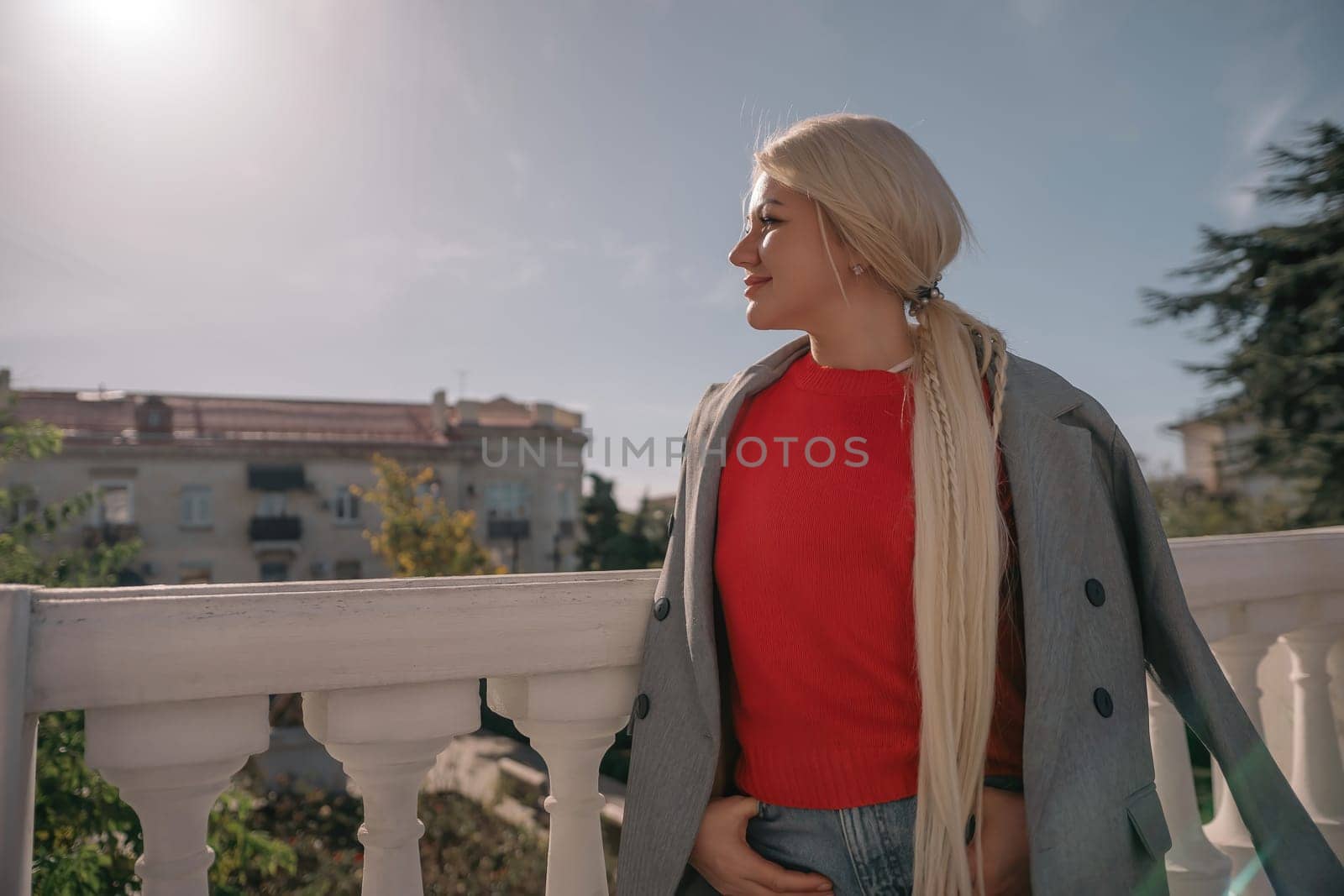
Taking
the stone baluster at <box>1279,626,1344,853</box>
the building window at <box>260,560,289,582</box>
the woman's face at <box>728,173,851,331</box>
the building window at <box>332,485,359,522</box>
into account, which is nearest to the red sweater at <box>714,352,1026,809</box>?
the woman's face at <box>728,173,851,331</box>

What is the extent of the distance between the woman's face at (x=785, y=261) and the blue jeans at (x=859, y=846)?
0.83 metres

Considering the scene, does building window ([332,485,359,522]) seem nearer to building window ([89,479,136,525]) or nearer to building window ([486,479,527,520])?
building window ([486,479,527,520])

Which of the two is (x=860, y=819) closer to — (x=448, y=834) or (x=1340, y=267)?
(x=448, y=834)

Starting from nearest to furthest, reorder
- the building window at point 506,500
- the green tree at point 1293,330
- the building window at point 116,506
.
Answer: the green tree at point 1293,330 < the building window at point 116,506 < the building window at point 506,500

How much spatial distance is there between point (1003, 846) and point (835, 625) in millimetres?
414

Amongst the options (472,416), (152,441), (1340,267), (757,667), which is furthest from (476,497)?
(757,667)

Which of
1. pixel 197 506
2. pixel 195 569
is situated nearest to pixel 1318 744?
pixel 197 506

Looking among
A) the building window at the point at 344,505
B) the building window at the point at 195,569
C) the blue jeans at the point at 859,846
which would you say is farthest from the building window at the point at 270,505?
the blue jeans at the point at 859,846

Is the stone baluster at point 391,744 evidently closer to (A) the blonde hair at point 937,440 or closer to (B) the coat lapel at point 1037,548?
(B) the coat lapel at point 1037,548

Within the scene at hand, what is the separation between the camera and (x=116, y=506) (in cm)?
2662

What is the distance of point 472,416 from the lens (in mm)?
30453

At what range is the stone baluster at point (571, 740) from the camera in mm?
1473

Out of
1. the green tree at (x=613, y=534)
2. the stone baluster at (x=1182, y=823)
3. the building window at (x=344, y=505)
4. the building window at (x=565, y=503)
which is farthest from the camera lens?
the building window at (x=565, y=503)

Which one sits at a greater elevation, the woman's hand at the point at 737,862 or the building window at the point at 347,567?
the woman's hand at the point at 737,862
